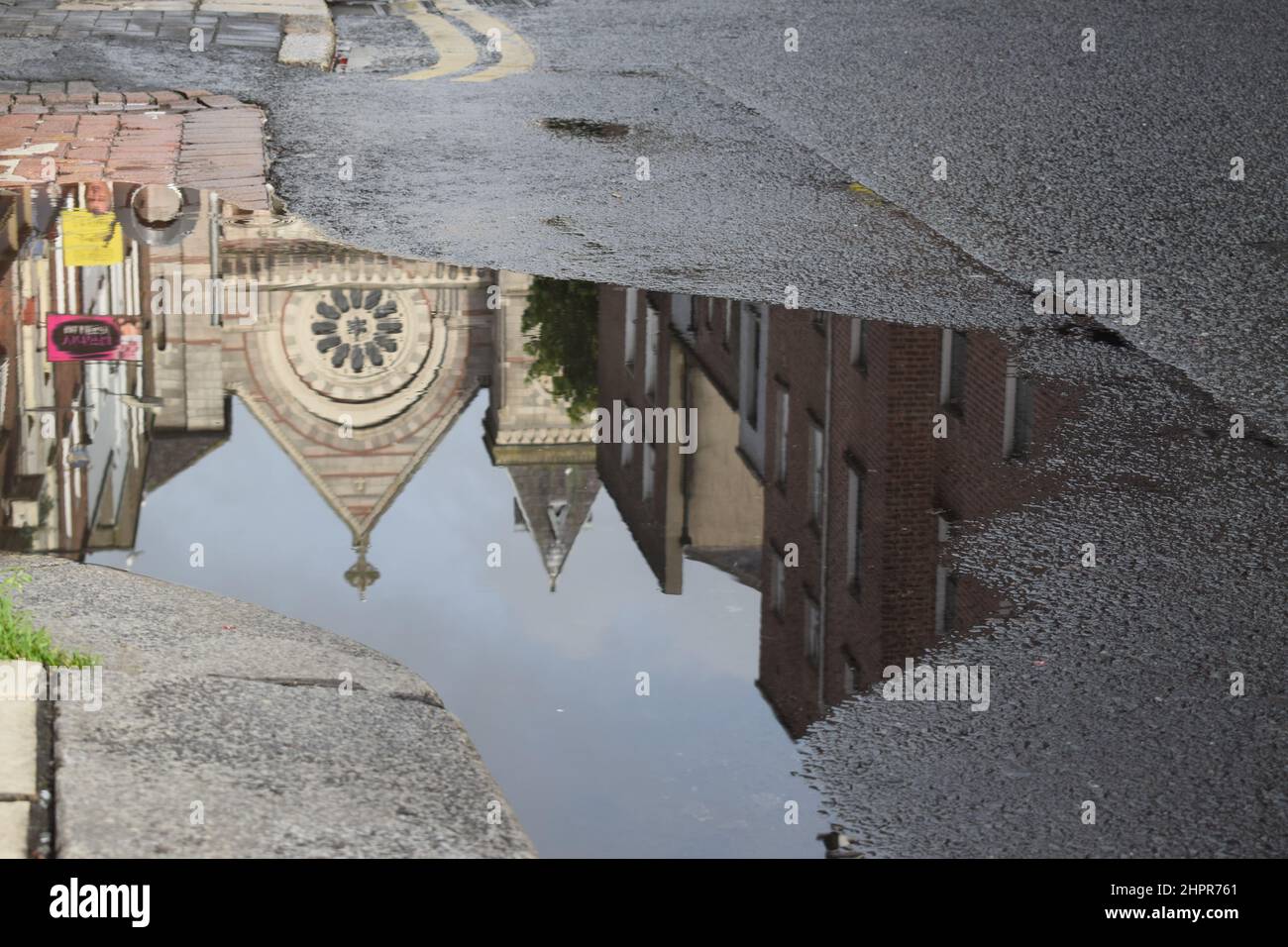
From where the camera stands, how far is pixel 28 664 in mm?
5020

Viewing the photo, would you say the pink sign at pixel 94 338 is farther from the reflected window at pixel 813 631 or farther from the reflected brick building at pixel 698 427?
the reflected window at pixel 813 631

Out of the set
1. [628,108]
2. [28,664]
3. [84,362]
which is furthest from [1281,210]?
[28,664]

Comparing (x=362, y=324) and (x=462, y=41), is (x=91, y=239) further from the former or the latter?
(x=462, y=41)

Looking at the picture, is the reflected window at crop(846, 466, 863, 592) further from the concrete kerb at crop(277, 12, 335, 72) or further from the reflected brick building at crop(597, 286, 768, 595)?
the concrete kerb at crop(277, 12, 335, 72)

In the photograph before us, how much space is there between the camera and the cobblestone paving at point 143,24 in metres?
16.2

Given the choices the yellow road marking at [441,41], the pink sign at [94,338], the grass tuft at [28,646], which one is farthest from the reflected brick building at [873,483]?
the yellow road marking at [441,41]

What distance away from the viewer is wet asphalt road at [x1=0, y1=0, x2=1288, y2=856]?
4.84 metres

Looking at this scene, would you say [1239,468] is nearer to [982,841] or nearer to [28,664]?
[982,841]

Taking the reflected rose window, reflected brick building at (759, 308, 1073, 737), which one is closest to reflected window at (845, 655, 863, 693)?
reflected brick building at (759, 308, 1073, 737)

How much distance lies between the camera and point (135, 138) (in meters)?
12.0

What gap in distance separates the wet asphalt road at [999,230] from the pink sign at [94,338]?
1814mm

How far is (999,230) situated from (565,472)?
4.35m
